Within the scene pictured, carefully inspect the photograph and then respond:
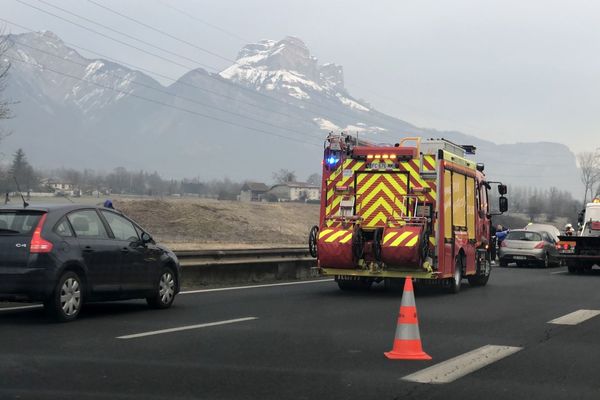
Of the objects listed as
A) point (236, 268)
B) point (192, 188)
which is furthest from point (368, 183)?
point (192, 188)

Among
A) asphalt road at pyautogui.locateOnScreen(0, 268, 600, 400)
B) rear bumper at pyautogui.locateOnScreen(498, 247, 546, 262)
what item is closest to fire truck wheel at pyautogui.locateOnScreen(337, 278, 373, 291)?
asphalt road at pyautogui.locateOnScreen(0, 268, 600, 400)

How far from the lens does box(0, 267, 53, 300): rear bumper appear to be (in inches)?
373

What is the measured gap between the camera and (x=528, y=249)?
29297 millimetres

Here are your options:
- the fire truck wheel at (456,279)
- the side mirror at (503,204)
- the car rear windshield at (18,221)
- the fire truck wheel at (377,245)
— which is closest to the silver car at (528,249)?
the side mirror at (503,204)

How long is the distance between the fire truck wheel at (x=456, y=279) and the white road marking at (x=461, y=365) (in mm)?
7084

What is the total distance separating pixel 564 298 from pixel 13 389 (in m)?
12.1

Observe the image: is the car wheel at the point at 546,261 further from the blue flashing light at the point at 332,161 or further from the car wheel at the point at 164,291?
the car wheel at the point at 164,291

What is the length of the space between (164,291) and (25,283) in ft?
9.08

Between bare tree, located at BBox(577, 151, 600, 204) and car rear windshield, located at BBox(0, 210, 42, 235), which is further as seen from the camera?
bare tree, located at BBox(577, 151, 600, 204)

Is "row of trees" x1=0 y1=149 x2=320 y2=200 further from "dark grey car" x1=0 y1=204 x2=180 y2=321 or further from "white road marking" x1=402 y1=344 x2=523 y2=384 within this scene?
"white road marking" x1=402 y1=344 x2=523 y2=384

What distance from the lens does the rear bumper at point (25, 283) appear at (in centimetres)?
948

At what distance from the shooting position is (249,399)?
612cm

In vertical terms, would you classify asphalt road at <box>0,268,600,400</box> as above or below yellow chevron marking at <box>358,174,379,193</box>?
below

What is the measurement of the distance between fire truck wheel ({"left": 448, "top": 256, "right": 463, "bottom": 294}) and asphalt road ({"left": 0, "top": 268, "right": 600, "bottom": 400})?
2257 millimetres
